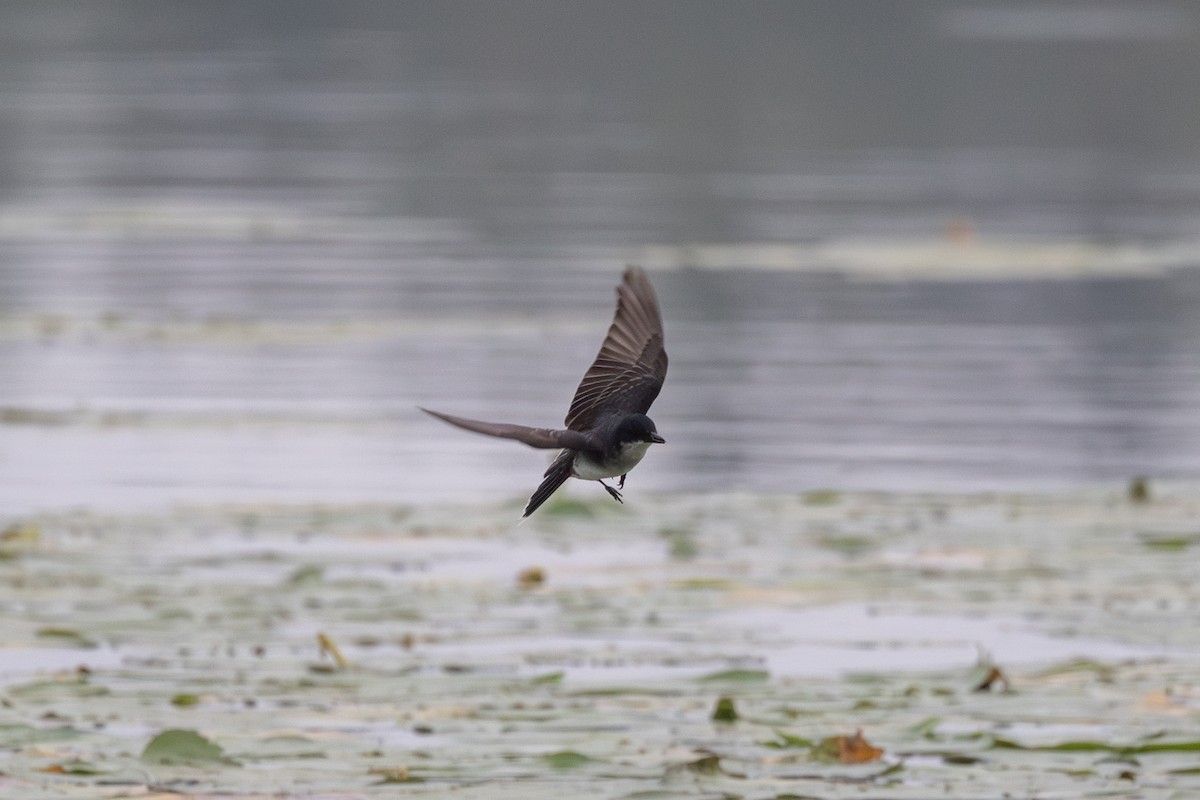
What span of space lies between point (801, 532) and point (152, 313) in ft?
27.7

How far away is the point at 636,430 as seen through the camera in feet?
14.6

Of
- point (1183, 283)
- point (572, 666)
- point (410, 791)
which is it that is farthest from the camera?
point (1183, 283)

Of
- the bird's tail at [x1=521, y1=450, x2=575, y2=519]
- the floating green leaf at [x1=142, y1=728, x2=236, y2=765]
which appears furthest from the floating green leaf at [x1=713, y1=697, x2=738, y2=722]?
the bird's tail at [x1=521, y1=450, x2=575, y2=519]

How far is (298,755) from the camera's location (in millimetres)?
6527

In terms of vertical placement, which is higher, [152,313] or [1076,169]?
[1076,169]

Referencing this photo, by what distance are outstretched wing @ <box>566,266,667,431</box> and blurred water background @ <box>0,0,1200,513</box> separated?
5.70m

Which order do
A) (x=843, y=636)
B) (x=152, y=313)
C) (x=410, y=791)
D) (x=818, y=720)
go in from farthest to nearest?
1. (x=152, y=313)
2. (x=843, y=636)
3. (x=818, y=720)
4. (x=410, y=791)

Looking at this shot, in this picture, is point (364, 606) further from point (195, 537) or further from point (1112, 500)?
point (1112, 500)

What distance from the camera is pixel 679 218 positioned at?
23266 millimetres

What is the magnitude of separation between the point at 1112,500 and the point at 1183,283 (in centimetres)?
948

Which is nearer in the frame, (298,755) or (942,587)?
(298,755)

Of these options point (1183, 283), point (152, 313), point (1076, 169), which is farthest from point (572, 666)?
point (1076, 169)

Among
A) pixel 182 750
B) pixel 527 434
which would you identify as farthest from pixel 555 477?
pixel 182 750

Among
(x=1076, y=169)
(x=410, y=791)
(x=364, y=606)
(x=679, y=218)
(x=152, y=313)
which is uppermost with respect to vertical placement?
(x=1076, y=169)
